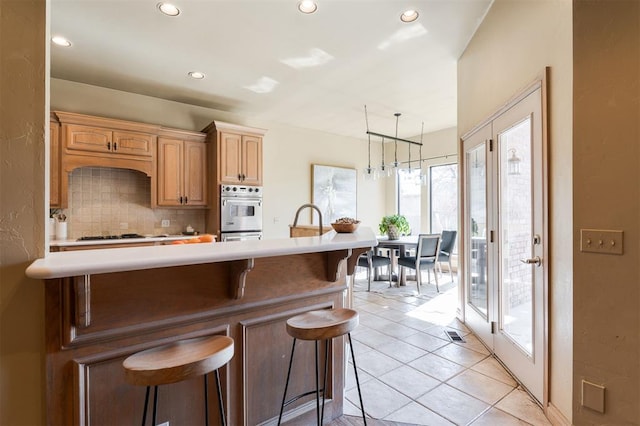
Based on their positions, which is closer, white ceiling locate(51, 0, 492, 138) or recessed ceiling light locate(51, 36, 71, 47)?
white ceiling locate(51, 0, 492, 138)

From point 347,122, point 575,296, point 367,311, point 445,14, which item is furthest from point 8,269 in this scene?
point 347,122

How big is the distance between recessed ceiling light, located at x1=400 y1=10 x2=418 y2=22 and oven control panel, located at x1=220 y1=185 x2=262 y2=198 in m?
2.97

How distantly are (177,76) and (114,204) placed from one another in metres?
1.85

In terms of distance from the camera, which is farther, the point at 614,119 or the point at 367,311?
the point at 367,311

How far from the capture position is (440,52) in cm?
326

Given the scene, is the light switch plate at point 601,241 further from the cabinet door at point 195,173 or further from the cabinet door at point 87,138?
the cabinet door at point 87,138

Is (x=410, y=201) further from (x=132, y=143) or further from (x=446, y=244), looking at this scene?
(x=132, y=143)

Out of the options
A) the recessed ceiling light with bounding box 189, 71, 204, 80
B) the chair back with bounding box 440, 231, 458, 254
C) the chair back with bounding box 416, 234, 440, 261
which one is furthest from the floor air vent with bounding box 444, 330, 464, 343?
the recessed ceiling light with bounding box 189, 71, 204, 80

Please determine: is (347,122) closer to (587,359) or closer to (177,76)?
(177,76)

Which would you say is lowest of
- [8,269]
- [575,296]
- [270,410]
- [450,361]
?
[450,361]

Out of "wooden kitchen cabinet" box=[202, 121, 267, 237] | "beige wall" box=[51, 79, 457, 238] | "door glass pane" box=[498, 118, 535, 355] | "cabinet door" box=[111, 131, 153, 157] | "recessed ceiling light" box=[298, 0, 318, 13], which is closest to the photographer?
"door glass pane" box=[498, 118, 535, 355]

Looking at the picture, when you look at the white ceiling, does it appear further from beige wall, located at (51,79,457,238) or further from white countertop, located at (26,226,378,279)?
white countertop, located at (26,226,378,279)

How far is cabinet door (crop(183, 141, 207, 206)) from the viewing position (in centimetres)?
443

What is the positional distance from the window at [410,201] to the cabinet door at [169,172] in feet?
15.0
